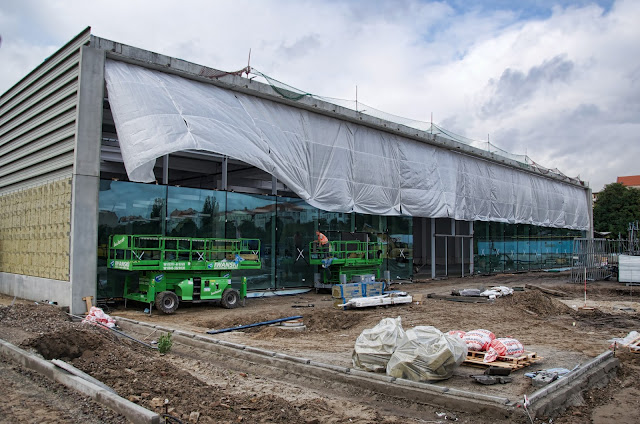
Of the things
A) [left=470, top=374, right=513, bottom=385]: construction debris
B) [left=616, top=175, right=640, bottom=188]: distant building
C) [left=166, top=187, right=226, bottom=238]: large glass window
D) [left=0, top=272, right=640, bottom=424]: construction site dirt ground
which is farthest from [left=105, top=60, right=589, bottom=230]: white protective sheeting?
[left=616, top=175, right=640, bottom=188]: distant building

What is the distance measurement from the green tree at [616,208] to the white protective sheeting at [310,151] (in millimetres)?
33058

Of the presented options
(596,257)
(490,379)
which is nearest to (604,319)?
(490,379)

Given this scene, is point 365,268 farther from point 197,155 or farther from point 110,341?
point 110,341

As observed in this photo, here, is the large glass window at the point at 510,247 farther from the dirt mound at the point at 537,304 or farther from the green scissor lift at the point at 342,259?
the dirt mound at the point at 537,304

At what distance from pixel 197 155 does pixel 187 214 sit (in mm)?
4011

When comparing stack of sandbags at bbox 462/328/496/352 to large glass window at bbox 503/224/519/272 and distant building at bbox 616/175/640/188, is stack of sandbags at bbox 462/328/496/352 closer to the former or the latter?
large glass window at bbox 503/224/519/272

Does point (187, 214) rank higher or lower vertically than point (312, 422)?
higher

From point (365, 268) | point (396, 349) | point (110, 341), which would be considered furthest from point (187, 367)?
point (365, 268)

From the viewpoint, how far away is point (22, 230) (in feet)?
60.0

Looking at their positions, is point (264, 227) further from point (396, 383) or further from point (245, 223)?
point (396, 383)

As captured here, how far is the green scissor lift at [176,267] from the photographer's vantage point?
48.1 ft

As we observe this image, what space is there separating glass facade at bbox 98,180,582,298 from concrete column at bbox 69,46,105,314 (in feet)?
2.71

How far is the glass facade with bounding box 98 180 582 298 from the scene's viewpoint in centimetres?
1606

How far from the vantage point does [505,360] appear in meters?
8.16
